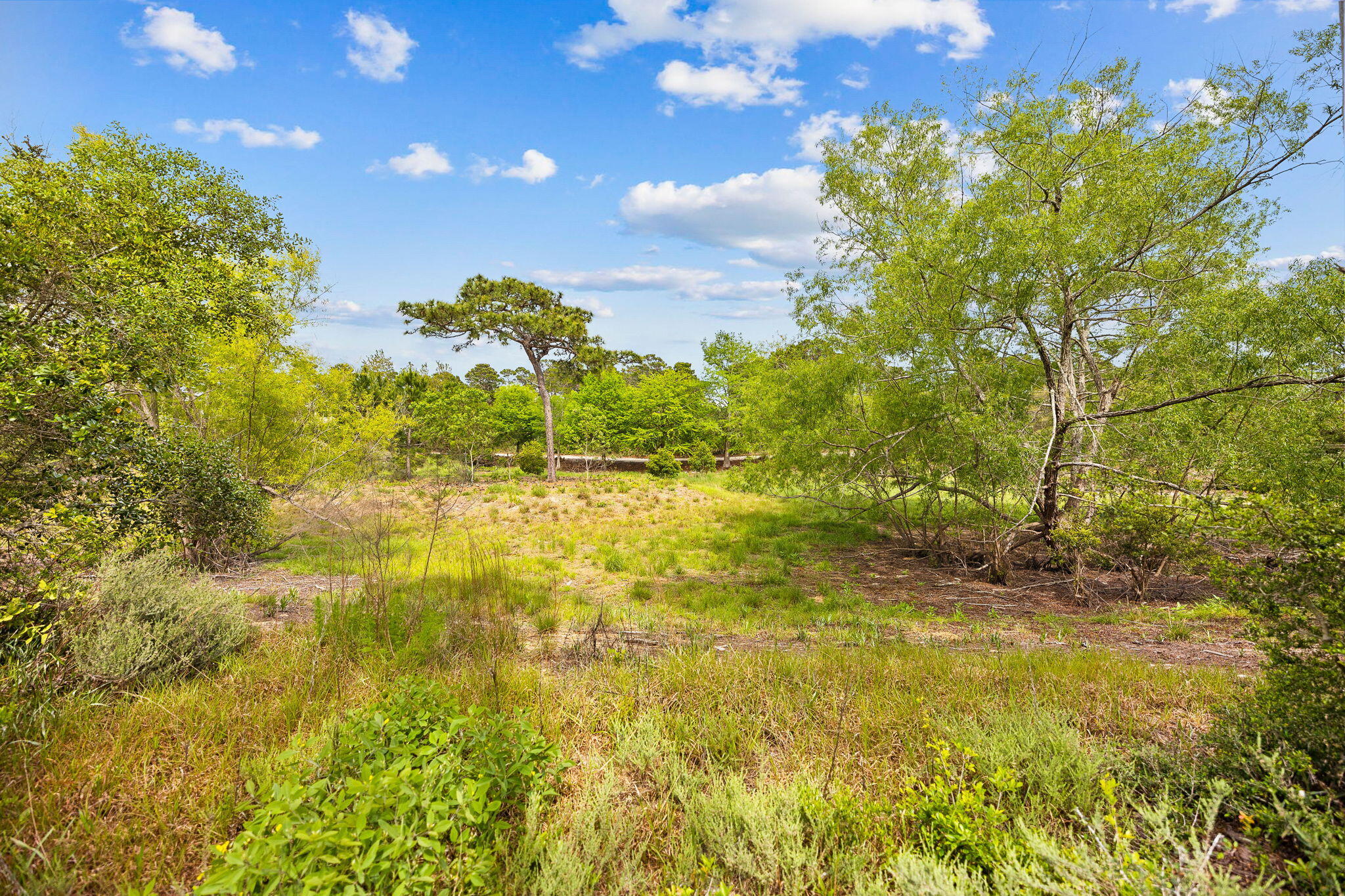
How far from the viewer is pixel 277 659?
14.0 feet

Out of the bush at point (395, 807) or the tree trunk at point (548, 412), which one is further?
the tree trunk at point (548, 412)

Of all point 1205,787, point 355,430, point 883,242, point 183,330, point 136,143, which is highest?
point 136,143

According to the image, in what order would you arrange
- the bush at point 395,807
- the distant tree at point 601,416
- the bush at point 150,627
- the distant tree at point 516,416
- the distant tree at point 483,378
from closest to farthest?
1. the bush at point 395,807
2. the bush at point 150,627
3. the distant tree at point 601,416
4. the distant tree at point 516,416
5. the distant tree at point 483,378

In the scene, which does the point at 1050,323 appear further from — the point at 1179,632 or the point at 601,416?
the point at 601,416

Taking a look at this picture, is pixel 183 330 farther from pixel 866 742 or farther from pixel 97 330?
pixel 866 742

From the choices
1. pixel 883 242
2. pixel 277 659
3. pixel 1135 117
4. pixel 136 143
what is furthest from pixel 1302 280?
pixel 136 143

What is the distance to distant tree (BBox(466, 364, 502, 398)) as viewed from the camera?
45281 mm

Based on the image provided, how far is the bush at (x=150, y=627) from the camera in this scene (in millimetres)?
3619

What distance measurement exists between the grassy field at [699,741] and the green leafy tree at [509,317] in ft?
53.7

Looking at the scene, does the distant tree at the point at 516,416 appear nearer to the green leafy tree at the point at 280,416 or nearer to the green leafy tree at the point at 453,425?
the green leafy tree at the point at 453,425

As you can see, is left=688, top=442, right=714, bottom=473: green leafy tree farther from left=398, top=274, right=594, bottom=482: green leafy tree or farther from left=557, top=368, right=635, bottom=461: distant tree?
left=398, top=274, right=594, bottom=482: green leafy tree

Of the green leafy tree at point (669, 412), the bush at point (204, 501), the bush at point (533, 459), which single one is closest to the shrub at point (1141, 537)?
the bush at point (204, 501)

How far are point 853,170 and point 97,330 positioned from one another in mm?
12679

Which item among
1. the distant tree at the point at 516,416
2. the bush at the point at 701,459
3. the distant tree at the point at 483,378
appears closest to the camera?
the bush at the point at 701,459
